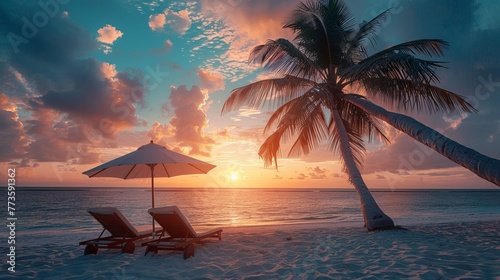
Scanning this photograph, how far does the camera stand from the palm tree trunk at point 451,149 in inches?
167

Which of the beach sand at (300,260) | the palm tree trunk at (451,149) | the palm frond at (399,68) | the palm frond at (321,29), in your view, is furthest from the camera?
the palm frond at (321,29)

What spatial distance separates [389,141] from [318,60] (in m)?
4.79

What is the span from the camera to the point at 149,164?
25.6 feet

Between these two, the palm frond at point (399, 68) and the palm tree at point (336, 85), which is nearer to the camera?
the palm frond at point (399, 68)

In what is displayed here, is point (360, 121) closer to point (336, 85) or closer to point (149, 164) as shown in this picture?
→ point (336, 85)

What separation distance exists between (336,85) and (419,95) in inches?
93.5

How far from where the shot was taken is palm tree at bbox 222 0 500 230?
892 cm

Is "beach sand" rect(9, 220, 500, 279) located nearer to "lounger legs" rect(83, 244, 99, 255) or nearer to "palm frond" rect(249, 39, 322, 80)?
"lounger legs" rect(83, 244, 99, 255)

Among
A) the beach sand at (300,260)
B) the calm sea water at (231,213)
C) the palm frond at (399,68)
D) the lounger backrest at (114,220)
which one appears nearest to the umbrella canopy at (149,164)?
the lounger backrest at (114,220)

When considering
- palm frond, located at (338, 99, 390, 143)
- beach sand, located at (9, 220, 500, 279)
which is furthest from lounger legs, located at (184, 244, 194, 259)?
palm frond, located at (338, 99, 390, 143)

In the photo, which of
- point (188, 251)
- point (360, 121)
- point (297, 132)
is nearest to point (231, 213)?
point (297, 132)

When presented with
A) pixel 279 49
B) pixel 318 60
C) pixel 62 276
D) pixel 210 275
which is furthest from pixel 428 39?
pixel 62 276

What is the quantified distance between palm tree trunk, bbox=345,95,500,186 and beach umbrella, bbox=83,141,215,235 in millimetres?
4306

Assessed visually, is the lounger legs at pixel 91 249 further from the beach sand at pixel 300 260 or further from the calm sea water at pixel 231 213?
the calm sea water at pixel 231 213
